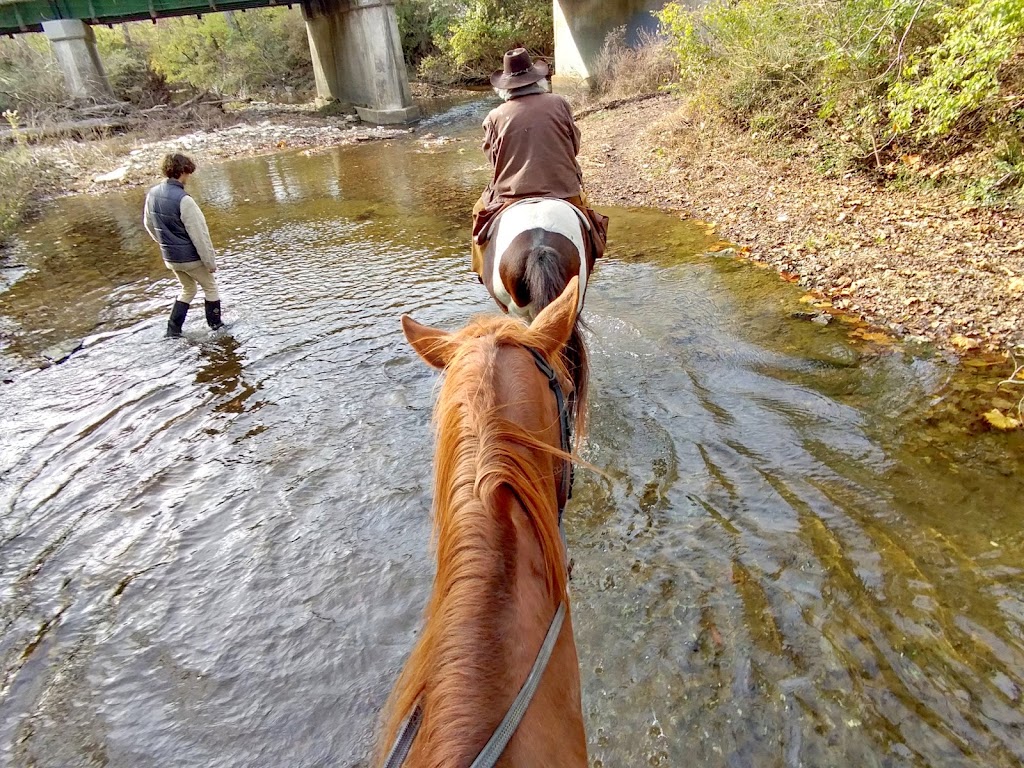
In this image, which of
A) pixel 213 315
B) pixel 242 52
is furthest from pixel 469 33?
pixel 213 315

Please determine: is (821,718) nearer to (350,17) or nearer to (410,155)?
(410,155)

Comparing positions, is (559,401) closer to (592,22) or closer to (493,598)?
(493,598)

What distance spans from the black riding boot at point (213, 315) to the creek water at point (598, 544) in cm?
18

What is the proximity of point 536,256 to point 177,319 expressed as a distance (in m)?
4.97

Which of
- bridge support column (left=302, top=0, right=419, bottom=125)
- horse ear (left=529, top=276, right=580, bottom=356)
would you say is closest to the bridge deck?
bridge support column (left=302, top=0, right=419, bottom=125)

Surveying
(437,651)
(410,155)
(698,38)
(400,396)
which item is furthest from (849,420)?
(410,155)

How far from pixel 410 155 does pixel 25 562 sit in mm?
15013

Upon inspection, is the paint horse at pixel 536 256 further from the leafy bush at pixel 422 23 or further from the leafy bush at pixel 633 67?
the leafy bush at pixel 422 23

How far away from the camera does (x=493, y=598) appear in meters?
1.17

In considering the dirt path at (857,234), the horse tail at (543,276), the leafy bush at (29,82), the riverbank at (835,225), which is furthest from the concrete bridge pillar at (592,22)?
the leafy bush at (29,82)

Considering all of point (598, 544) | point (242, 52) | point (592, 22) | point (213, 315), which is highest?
→ point (242, 52)

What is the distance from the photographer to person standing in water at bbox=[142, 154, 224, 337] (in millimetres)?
6098

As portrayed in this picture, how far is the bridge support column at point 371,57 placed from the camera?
22297 mm

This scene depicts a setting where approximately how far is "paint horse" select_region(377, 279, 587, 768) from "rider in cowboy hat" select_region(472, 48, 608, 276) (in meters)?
3.19
